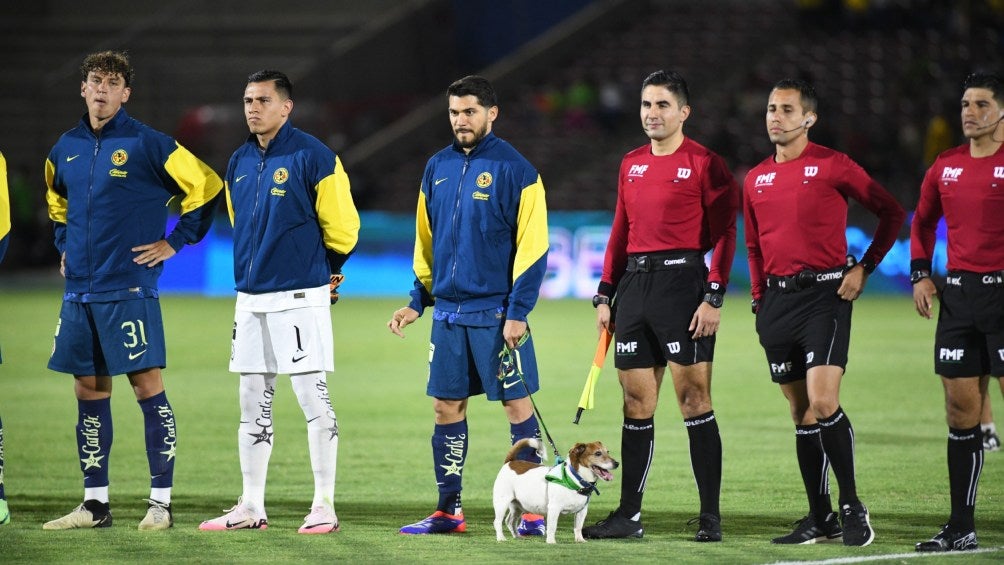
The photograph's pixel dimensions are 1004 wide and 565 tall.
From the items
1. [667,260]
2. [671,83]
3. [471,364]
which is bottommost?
[471,364]

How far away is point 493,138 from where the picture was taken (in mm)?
7734

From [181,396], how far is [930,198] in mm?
8647

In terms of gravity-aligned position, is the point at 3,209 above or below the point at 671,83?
below

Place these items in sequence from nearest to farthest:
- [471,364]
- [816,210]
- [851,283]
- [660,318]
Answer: [851,283] < [816,210] < [660,318] < [471,364]

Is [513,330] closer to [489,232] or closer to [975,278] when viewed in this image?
[489,232]

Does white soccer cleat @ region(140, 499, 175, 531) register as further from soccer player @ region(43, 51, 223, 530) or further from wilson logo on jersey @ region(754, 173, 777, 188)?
wilson logo on jersey @ region(754, 173, 777, 188)

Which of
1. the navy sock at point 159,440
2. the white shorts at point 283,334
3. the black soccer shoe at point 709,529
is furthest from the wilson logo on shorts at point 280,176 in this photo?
the black soccer shoe at point 709,529

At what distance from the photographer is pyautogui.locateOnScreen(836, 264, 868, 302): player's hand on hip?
7105mm

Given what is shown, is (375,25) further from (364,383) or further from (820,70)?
(364,383)

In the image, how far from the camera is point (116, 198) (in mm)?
7832

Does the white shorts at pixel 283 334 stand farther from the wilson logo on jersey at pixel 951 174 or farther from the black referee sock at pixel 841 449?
the wilson logo on jersey at pixel 951 174

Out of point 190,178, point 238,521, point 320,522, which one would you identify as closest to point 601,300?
point 320,522

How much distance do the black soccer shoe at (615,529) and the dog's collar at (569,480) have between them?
1.41 feet

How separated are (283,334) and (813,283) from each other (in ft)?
9.06
